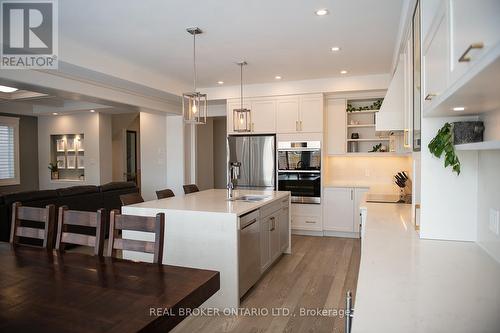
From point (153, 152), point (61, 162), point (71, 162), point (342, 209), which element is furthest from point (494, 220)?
point (61, 162)

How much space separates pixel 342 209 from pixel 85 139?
6.43 m

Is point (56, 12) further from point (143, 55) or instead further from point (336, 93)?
point (336, 93)

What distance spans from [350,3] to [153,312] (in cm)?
281

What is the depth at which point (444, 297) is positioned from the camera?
3.69 ft

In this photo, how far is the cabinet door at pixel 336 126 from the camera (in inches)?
232

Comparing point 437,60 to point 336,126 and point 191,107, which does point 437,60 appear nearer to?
point 191,107

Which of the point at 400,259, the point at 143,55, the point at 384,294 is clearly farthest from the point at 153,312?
the point at 143,55

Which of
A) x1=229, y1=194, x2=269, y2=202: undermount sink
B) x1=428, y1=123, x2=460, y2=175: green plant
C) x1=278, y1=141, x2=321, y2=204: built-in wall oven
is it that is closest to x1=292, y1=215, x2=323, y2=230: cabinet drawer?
x1=278, y1=141, x2=321, y2=204: built-in wall oven

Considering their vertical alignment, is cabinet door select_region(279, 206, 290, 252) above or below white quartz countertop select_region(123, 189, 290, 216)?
below

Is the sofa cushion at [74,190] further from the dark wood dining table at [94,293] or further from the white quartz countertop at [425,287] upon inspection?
the white quartz countertop at [425,287]

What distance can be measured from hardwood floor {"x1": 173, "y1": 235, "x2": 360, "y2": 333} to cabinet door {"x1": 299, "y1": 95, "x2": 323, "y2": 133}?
1.95 m

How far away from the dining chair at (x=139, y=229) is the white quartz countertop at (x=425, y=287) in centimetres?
100

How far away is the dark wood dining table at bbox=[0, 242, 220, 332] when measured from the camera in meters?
1.12

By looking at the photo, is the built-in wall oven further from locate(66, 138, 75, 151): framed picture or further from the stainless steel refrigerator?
locate(66, 138, 75, 151): framed picture
